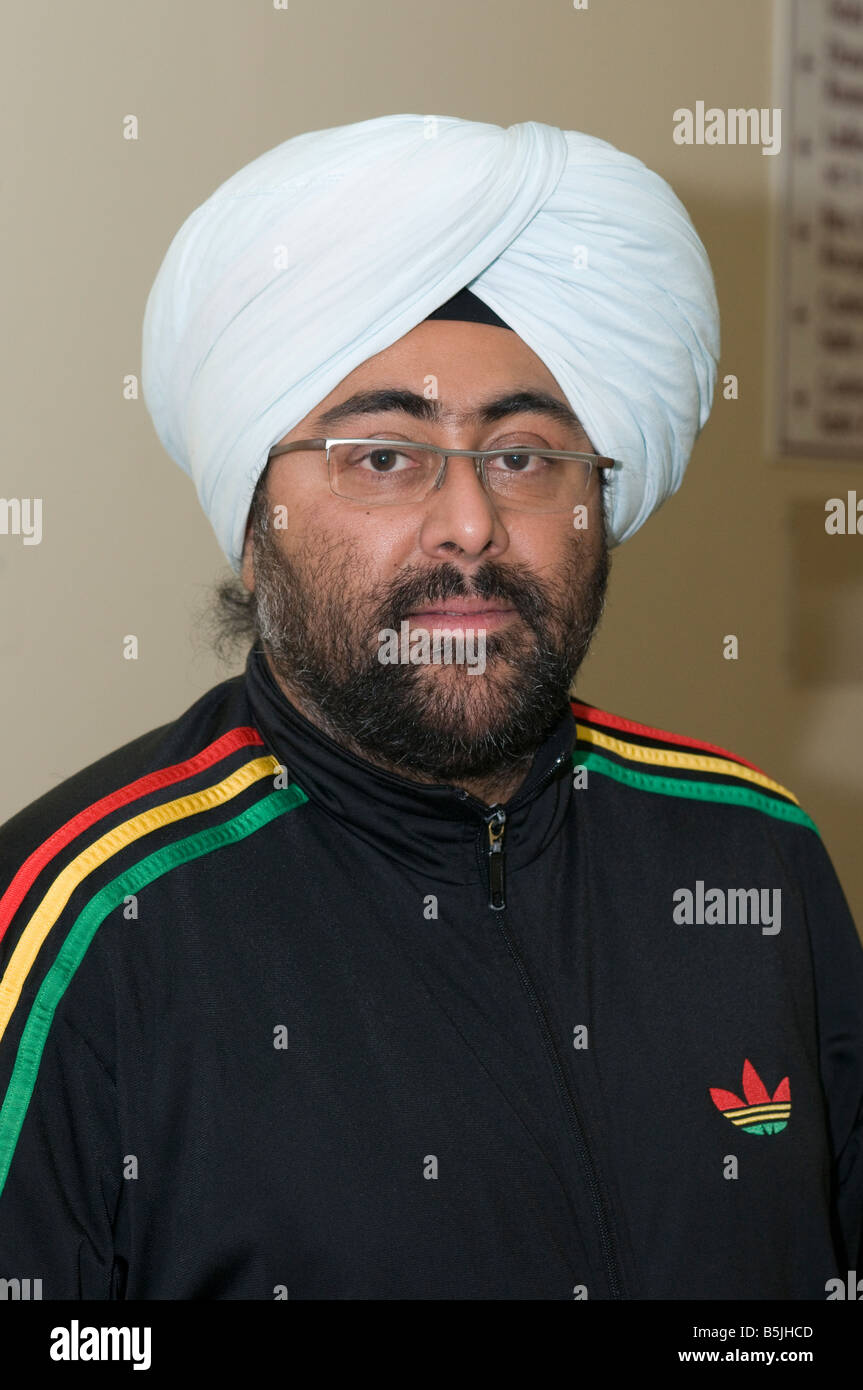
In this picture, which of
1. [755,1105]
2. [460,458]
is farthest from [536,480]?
[755,1105]

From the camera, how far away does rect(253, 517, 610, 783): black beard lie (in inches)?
42.4

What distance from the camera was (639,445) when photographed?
123cm

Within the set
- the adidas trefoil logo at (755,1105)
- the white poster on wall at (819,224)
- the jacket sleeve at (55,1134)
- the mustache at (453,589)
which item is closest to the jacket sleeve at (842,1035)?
the adidas trefoil logo at (755,1105)

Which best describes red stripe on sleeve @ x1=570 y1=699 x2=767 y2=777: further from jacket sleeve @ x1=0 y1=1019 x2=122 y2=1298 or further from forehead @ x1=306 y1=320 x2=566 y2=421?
jacket sleeve @ x1=0 y1=1019 x2=122 y2=1298

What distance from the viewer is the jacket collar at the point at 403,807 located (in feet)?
3.47

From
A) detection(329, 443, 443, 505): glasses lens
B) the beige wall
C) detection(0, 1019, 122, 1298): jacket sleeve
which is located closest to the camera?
detection(0, 1019, 122, 1298): jacket sleeve

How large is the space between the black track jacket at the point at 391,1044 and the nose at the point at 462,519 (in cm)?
18

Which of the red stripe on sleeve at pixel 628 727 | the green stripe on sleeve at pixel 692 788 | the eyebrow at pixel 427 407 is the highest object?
the eyebrow at pixel 427 407

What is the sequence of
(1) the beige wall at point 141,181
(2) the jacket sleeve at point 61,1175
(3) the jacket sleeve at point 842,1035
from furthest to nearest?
1. (1) the beige wall at point 141,181
2. (3) the jacket sleeve at point 842,1035
3. (2) the jacket sleeve at point 61,1175

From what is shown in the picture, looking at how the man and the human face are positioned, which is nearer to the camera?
the man

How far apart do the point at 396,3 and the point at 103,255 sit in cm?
56

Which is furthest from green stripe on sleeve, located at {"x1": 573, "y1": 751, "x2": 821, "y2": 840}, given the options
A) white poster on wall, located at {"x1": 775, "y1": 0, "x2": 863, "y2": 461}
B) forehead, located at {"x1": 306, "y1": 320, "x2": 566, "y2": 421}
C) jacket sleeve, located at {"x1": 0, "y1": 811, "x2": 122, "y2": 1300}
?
white poster on wall, located at {"x1": 775, "y1": 0, "x2": 863, "y2": 461}

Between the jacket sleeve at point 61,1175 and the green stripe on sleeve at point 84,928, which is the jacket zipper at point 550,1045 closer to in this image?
the green stripe on sleeve at point 84,928

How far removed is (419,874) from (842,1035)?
469mm
